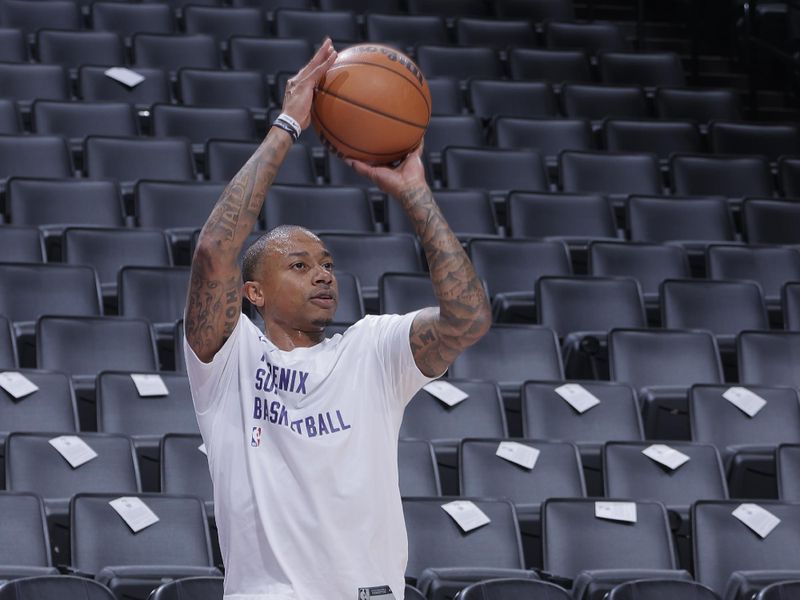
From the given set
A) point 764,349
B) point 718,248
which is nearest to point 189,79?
point 718,248

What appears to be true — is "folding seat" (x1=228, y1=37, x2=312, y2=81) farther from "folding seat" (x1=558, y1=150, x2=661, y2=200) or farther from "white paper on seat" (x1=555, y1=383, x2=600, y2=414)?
"white paper on seat" (x1=555, y1=383, x2=600, y2=414)

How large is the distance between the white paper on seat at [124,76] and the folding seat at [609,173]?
1742 mm

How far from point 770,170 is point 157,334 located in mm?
2950

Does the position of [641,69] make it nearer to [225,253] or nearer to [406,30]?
[406,30]

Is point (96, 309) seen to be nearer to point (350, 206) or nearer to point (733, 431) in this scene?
point (350, 206)

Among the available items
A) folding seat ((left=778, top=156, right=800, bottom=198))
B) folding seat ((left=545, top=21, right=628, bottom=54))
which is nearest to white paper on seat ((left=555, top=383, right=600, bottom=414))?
folding seat ((left=778, top=156, right=800, bottom=198))

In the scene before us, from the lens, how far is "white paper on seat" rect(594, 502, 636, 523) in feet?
11.4

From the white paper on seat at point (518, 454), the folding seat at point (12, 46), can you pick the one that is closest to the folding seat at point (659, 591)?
the white paper on seat at point (518, 454)

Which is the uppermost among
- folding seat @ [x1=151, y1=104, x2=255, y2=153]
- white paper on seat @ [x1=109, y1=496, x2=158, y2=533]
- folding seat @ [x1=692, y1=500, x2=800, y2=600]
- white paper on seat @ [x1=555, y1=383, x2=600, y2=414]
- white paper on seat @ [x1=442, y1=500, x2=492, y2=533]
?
folding seat @ [x1=151, y1=104, x2=255, y2=153]

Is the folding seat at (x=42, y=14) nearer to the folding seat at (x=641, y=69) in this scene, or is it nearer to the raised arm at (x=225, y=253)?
the folding seat at (x=641, y=69)

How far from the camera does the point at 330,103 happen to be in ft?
6.86

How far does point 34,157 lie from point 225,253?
305cm

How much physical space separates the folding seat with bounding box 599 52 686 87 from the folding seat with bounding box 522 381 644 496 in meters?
2.78

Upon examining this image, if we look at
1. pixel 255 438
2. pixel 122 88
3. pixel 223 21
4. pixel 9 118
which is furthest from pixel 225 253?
pixel 223 21
